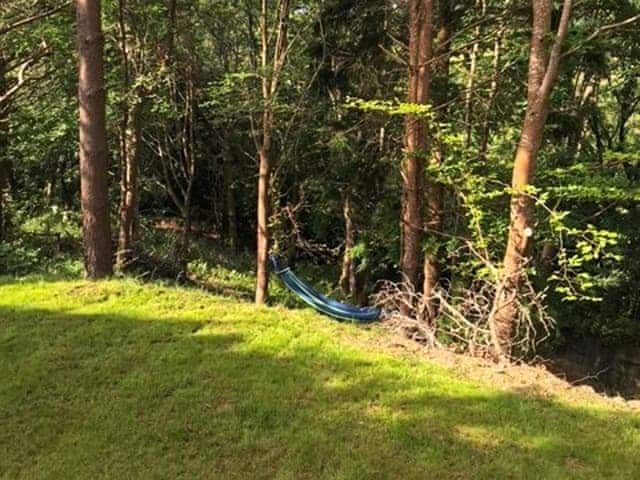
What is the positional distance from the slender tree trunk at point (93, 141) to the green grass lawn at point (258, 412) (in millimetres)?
1245

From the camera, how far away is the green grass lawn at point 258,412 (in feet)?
10.9

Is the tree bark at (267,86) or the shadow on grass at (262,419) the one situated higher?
the tree bark at (267,86)

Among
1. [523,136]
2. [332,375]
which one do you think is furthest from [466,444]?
[523,136]

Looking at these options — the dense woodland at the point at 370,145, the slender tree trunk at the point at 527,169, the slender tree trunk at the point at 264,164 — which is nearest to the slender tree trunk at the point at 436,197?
the dense woodland at the point at 370,145

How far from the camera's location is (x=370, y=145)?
9.78m

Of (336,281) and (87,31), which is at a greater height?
(87,31)

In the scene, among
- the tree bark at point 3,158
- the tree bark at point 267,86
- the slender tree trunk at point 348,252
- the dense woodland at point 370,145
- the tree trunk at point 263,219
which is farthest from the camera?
the slender tree trunk at point 348,252

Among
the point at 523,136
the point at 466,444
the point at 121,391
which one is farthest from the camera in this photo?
the point at 523,136

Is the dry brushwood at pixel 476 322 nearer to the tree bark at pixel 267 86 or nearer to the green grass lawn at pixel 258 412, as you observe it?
the green grass lawn at pixel 258 412

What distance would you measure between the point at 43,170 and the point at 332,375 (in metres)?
11.7

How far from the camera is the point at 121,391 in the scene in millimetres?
4082

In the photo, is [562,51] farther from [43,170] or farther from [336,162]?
[43,170]

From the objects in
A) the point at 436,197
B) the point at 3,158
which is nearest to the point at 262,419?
the point at 436,197

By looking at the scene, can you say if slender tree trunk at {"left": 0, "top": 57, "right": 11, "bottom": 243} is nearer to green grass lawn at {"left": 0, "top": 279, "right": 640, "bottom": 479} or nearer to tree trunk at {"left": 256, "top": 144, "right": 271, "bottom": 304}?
tree trunk at {"left": 256, "top": 144, "right": 271, "bottom": 304}
